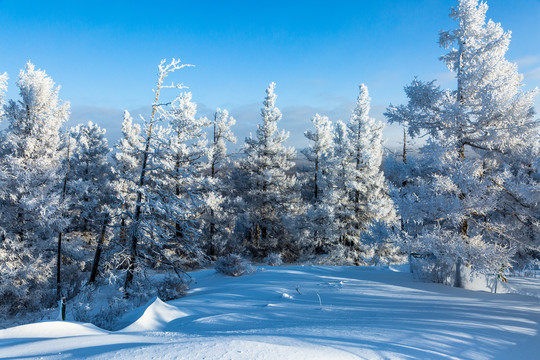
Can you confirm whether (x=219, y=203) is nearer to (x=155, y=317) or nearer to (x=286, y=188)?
(x=286, y=188)

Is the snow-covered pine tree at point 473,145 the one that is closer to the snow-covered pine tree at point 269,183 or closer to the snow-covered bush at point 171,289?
the snow-covered bush at point 171,289

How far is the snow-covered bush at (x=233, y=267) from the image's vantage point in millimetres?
11837

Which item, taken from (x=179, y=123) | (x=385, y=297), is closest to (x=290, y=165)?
(x=179, y=123)

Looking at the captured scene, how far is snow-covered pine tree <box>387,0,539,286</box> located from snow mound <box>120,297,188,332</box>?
5.94 metres

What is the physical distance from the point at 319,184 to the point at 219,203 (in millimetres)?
7613

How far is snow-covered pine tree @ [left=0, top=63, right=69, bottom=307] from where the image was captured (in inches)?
509

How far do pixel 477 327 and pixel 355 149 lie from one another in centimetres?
1569

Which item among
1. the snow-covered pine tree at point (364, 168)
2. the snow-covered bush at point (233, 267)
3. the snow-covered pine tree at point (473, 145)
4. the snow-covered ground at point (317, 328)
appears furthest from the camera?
the snow-covered pine tree at point (364, 168)

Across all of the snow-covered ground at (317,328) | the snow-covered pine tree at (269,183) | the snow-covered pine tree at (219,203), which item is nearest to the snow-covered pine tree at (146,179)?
the snow-covered ground at (317,328)

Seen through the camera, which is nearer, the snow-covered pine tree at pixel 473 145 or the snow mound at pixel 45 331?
the snow mound at pixel 45 331

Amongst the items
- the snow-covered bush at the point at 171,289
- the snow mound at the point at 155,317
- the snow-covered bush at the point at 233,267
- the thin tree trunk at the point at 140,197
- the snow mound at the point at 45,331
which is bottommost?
the snow-covered bush at the point at 171,289

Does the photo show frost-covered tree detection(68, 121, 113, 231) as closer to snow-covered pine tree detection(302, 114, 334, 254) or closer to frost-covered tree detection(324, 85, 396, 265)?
snow-covered pine tree detection(302, 114, 334, 254)

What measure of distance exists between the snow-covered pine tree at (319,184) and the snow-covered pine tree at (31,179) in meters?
14.6

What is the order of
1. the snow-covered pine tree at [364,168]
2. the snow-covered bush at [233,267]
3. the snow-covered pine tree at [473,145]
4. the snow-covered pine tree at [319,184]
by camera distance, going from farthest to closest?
the snow-covered pine tree at [319,184] < the snow-covered pine tree at [364,168] < the snow-covered bush at [233,267] < the snow-covered pine tree at [473,145]
